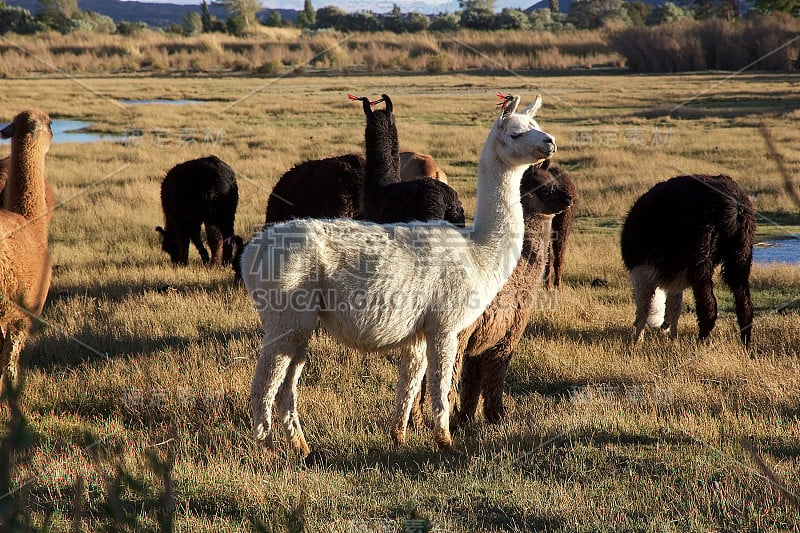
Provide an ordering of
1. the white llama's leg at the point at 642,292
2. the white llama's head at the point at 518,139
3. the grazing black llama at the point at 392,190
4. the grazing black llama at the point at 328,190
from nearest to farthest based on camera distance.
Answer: the white llama's head at the point at 518,139 → the grazing black llama at the point at 392,190 → the white llama's leg at the point at 642,292 → the grazing black llama at the point at 328,190

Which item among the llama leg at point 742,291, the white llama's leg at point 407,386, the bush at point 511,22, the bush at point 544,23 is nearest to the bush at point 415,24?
the bush at point 511,22

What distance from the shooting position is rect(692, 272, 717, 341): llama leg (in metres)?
6.98

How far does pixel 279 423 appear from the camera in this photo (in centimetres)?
532

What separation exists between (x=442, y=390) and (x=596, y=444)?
116 centimetres

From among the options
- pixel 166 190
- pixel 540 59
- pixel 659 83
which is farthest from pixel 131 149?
pixel 540 59

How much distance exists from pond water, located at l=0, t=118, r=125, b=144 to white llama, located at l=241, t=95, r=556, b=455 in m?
20.5

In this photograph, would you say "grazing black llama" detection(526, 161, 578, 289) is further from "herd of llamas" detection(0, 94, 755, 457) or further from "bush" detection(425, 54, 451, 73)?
"bush" detection(425, 54, 451, 73)

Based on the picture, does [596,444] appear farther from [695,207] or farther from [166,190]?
[166,190]

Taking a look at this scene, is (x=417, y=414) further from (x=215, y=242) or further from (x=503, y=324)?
(x=215, y=242)

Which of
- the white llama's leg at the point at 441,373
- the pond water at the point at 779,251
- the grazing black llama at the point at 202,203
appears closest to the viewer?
the white llama's leg at the point at 441,373

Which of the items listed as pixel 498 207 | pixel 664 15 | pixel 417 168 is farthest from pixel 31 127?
pixel 664 15

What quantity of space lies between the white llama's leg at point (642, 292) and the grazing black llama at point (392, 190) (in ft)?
6.39

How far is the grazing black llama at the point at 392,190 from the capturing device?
657cm

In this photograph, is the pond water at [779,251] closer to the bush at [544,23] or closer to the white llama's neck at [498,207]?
the white llama's neck at [498,207]
